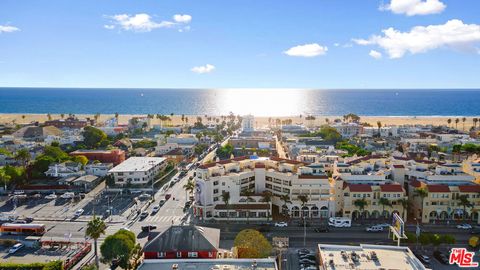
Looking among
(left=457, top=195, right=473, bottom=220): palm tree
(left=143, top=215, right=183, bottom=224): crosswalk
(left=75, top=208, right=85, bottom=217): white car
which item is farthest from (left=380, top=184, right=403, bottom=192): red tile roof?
(left=75, top=208, right=85, bottom=217): white car

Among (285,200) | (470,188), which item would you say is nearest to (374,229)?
(285,200)

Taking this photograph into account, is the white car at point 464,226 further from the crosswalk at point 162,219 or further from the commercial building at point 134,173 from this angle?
the commercial building at point 134,173

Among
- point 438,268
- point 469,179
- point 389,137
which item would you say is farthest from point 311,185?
point 389,137

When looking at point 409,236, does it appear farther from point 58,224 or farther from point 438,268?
point 58,224

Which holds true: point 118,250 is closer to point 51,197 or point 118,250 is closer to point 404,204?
point 51,197

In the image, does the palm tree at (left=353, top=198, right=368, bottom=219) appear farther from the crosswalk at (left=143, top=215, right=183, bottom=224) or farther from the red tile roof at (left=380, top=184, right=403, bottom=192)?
the crosswalk at (left=143, top=215, right=183, bottom=224)
